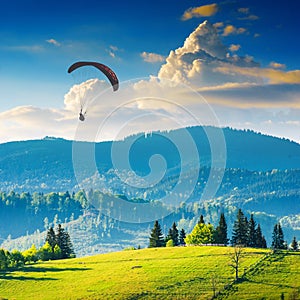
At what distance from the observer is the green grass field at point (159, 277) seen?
265 feet

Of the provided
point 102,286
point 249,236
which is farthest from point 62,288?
point 249,236

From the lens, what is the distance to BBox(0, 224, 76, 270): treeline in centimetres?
10352

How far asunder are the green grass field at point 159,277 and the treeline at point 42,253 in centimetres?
334

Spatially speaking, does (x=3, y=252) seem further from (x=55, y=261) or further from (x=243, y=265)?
(x=243, y=265)

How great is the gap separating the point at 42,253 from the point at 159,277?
32.3 metres

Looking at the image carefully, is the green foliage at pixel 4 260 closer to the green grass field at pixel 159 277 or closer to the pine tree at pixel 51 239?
the green grass field at pixel 159 277

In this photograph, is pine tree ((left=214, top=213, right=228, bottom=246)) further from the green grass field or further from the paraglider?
the paraglider

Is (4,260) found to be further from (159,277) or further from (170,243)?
(170,243)

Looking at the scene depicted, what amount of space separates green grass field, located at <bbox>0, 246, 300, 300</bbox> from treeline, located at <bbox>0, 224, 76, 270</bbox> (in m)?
3.34

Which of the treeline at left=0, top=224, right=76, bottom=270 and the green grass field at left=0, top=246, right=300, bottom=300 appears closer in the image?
the green grass field at left=0, top=246, right=300, bottom=300

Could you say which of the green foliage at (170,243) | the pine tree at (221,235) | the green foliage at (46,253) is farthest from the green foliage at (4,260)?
the pine tree at (221,235)

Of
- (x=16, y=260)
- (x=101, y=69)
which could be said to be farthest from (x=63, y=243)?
(x=101, y=69)

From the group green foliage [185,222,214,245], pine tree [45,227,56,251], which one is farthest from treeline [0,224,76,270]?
green foliage [185,222,214,245]

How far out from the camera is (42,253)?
112625 millimetres
